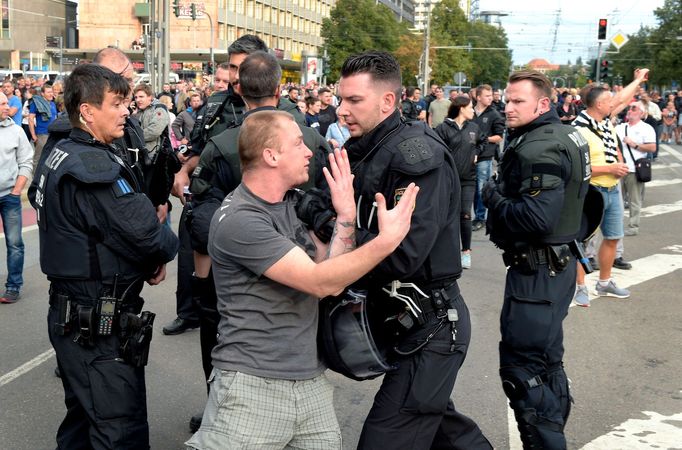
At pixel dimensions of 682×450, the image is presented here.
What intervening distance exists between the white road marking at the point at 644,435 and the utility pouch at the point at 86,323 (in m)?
2.82

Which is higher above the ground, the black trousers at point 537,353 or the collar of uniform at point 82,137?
the collar of uniform at point 82,137

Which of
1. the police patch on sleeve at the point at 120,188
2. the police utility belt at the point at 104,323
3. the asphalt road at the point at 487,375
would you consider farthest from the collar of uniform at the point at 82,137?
the asphalt road at the point at 487,375

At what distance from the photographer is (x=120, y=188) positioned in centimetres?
353

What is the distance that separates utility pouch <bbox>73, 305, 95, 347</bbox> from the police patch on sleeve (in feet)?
1.70

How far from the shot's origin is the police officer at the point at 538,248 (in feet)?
13.6

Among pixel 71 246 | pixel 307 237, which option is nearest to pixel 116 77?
pixel 71 246

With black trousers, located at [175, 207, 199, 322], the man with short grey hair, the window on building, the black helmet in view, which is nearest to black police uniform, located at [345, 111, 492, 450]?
the black helmet

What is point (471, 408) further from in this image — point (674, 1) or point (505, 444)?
point (674, 1)

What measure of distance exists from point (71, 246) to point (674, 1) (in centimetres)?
7320

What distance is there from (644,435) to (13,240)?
579cm

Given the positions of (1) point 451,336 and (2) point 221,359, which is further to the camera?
(1) point 451,336

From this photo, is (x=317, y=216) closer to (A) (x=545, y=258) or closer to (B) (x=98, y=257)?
(B) (x=98, y=257)

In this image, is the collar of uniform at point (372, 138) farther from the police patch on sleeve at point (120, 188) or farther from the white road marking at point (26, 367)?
the white road marking at point (26, 367)

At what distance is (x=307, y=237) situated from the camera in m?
3.06
